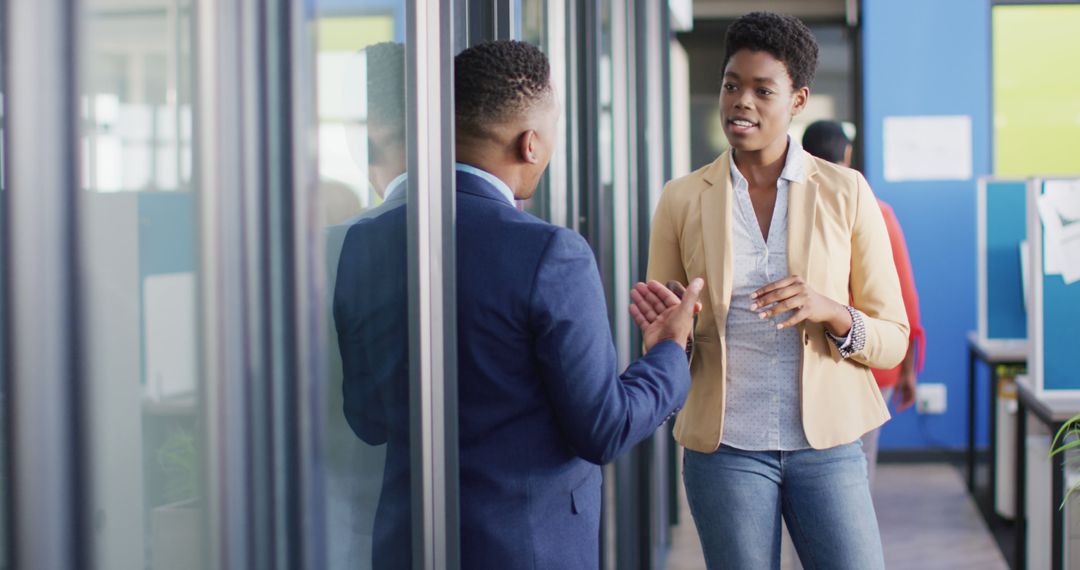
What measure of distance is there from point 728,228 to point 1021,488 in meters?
1.92

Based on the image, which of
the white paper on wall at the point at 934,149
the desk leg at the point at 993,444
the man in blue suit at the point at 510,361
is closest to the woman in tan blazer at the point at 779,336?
the man in blue suit at the point at 510,361

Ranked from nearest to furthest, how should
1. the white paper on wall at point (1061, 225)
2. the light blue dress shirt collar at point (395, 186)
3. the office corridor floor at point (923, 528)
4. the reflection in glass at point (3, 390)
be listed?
the reflection in glass at point (3, 390) → the light blue dress shirt collar at point (395, 186) → the white paper on wall at point (1061, 225) → the office corridor floor at point (923, 528)

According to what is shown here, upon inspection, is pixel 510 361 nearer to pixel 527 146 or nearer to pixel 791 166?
pixel 527 146

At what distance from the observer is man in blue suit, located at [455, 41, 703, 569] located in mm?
1349

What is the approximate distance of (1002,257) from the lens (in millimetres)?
4773

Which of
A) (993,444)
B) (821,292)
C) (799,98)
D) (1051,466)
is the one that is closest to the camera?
(821,292)

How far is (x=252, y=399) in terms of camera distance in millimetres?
966

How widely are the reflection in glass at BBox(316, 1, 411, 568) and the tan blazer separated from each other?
677mm

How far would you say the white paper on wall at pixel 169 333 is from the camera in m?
0.79

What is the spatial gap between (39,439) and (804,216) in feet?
4.61

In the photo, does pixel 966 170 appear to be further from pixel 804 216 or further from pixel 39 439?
pixel 39 439

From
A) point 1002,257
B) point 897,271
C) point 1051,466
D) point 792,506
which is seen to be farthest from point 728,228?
point 1002,257

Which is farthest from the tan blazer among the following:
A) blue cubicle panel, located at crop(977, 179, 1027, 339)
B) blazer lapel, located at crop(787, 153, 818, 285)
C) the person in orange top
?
blue cubicle panel, located at crop(977, 179, 1027, 339)

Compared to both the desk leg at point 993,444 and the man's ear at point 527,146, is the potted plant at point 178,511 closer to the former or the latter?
the man's ear at point 527,146
